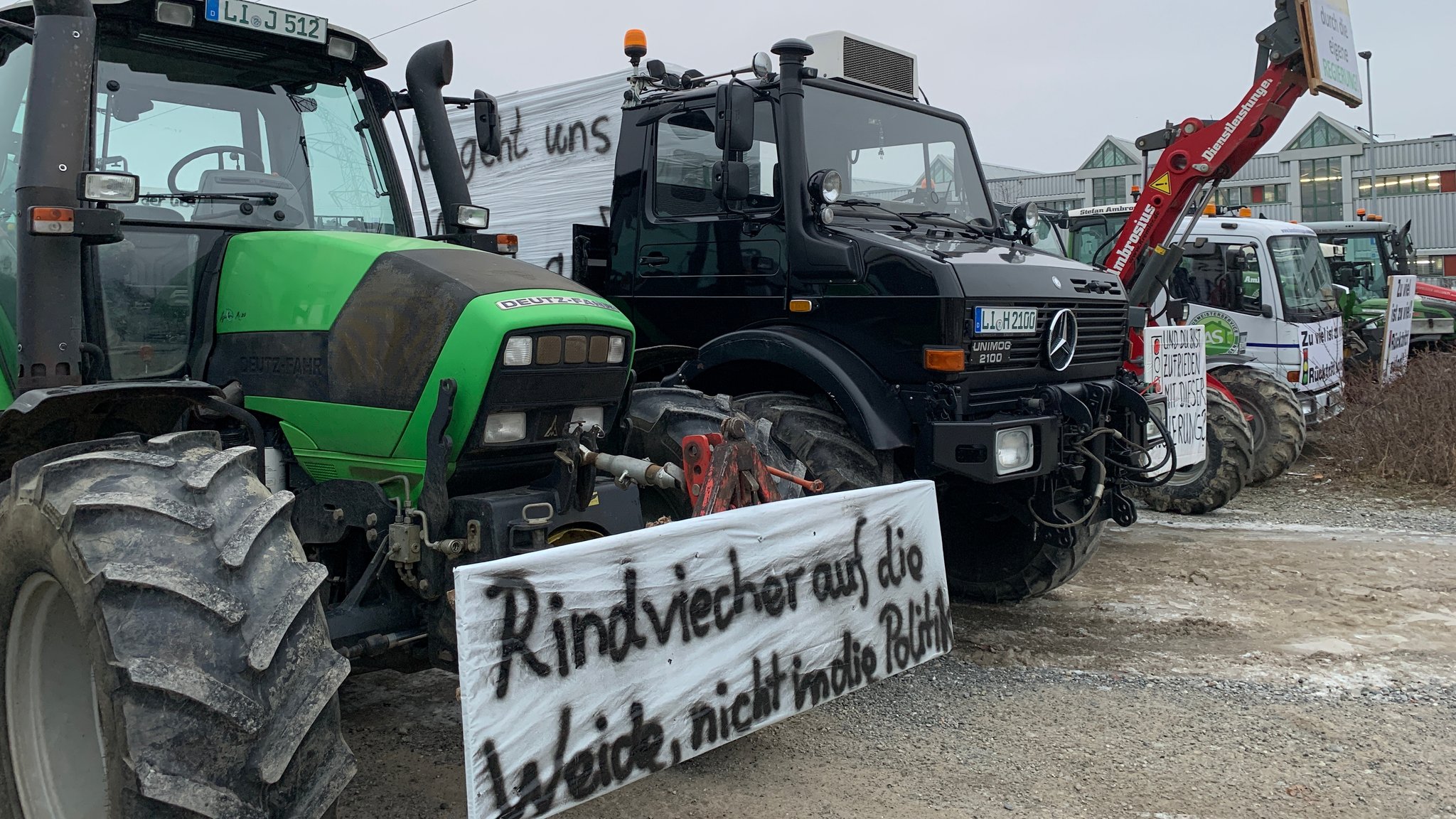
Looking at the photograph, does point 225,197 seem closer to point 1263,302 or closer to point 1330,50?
point 1330,50

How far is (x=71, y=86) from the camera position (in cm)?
314

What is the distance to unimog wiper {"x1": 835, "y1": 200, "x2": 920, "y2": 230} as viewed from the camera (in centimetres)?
543

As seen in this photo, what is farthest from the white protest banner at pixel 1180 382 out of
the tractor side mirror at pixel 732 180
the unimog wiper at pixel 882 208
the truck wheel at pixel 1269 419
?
the truck wheel at pixel 1269 419

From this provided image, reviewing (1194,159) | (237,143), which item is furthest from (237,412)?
(1194,159)

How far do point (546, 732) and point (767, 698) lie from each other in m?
0.86

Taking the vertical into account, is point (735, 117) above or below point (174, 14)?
below

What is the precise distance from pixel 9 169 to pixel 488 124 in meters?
1.64

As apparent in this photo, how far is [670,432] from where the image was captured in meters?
4.12

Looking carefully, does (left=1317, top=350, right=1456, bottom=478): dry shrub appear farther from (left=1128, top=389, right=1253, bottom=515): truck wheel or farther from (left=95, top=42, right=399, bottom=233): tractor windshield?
(left=95, top=42, right=399, bottom=233): tractor windshield

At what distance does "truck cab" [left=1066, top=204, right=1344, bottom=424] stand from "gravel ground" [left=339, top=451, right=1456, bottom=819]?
12.3 feet

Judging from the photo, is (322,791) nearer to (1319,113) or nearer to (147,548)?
(147,548)

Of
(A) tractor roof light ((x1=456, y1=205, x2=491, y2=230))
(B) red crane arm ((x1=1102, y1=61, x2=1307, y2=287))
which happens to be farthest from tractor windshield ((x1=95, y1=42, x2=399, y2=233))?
(B) red crane arm ((x1=1102, y1=61, x2=1307, y2=287))

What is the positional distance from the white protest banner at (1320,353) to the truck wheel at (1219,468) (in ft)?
5.96

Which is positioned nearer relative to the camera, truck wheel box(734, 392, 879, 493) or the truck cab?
truck wheel box(734, 392, 879, 493)
